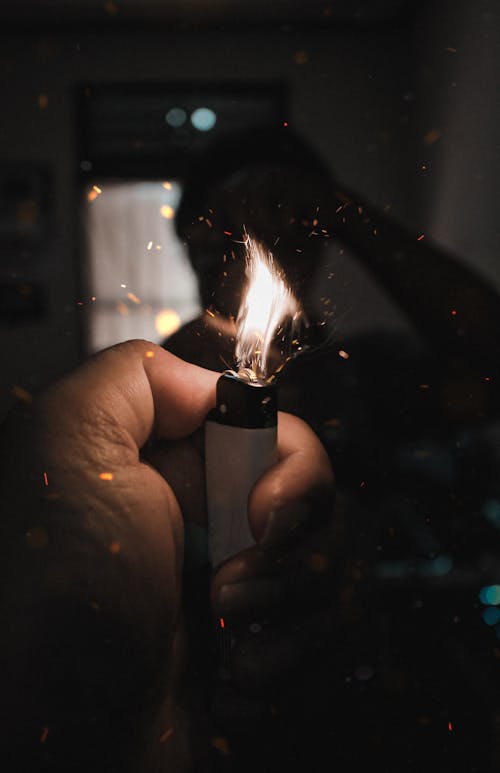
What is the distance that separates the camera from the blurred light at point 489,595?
61cm

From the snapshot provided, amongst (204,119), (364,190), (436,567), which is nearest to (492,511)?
(436,567)

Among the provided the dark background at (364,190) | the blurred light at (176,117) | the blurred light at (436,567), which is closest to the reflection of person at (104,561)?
the dark background at (364,190)

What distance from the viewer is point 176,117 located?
0.95 metres

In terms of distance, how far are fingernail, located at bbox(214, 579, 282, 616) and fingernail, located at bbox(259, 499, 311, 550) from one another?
0.12ft

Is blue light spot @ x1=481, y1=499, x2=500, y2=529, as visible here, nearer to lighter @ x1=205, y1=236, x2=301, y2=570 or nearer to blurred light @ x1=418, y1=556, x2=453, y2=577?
blurred light @ x1=418, y1=556, x2=453, y2=577

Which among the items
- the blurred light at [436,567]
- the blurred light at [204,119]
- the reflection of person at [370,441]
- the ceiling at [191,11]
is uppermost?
the ceiling at [191,11]

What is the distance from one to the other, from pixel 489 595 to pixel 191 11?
953 mm

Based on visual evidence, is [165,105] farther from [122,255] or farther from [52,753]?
[52,753]

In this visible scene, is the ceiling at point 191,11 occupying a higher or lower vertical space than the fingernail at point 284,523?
higher

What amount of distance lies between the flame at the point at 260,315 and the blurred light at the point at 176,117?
61 centimetres

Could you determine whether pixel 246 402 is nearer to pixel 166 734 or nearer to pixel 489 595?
pixel 166 734

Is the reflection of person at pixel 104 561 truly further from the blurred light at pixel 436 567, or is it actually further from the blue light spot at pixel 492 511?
the blue light spot at pixel 492 511

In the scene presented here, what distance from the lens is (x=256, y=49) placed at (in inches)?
38.5

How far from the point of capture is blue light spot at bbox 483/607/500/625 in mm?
583
